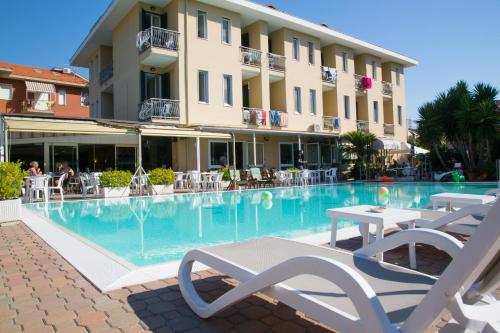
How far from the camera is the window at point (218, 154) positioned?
19.6 meters

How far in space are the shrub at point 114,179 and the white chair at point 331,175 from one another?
1206cm

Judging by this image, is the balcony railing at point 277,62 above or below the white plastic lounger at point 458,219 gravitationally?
above

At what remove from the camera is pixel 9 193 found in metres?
8.41

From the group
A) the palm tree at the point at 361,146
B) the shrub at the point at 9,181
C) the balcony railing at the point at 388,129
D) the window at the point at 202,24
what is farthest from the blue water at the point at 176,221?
the balcony railing at the point at 388,129

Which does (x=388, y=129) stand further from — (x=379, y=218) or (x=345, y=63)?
(x=379, y=218)

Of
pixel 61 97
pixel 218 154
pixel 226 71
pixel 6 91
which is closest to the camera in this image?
pixel 226 71

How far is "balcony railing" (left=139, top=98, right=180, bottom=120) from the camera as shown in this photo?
17297 mm

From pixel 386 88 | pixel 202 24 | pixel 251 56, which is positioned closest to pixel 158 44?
A: pixel 202 24

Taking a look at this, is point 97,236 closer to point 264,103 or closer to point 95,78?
point 264,103

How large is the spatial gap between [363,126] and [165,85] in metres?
15.5

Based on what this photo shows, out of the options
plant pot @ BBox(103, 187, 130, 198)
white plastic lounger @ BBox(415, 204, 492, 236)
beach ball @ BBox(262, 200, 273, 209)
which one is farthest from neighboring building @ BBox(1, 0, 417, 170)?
white plastic lounger @ BBox(415, 204, 492, 236)

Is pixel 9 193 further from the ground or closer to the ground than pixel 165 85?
closer to the ground

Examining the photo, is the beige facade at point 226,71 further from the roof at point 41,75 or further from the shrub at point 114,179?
the roof at point 41,75

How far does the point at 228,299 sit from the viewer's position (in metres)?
2.66
